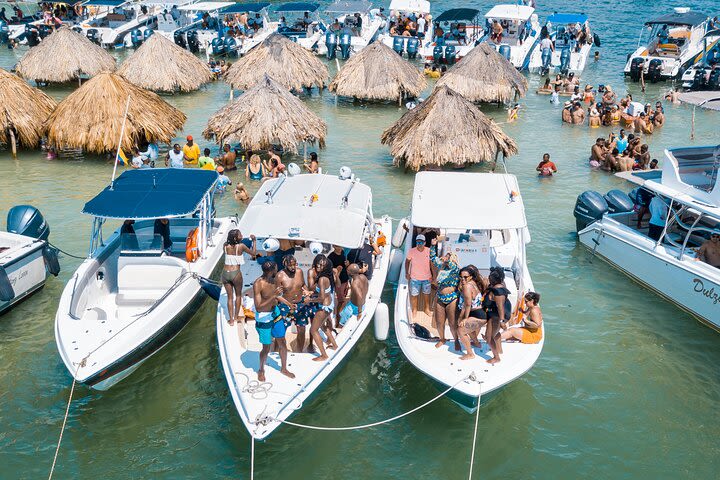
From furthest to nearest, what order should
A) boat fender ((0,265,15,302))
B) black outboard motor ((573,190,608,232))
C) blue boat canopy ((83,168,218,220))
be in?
1. black outboard motor ((573,190,608,232))
2. boat fender ((0,265,15,302))
3. blue boat canopy ((83,168,218,220))

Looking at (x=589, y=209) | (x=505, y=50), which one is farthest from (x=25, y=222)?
(x=505, y=50)

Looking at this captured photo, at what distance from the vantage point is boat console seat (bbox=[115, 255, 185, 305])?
1244 cm

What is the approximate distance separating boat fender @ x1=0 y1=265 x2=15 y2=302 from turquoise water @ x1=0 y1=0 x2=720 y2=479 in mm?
539

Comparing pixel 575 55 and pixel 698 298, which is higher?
pixel 575 55

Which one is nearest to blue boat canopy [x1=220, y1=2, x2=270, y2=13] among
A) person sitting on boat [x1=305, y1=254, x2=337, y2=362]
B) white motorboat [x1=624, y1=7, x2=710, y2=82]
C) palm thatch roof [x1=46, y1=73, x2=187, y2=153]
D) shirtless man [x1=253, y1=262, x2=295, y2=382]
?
palm thatch roof [x1=46, y1=73, x2=187, y2=153]

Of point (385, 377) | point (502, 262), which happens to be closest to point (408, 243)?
point (502, 262)

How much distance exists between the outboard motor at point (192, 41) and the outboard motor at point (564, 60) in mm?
18632

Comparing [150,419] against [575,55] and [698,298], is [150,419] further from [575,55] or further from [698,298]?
[575,55]

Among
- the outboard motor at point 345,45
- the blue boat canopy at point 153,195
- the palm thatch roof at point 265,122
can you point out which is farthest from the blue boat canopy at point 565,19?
the blue boat canopy at point 153,195

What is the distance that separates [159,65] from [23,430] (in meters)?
20.4

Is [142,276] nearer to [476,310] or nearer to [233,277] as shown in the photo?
[233,277]

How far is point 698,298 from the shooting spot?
12.7 metres

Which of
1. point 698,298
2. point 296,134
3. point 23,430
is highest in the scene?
point 296,134

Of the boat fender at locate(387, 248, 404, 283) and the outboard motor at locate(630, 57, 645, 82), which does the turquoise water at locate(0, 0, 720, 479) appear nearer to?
the boat fender at locate(387, 248, 404, 283)
